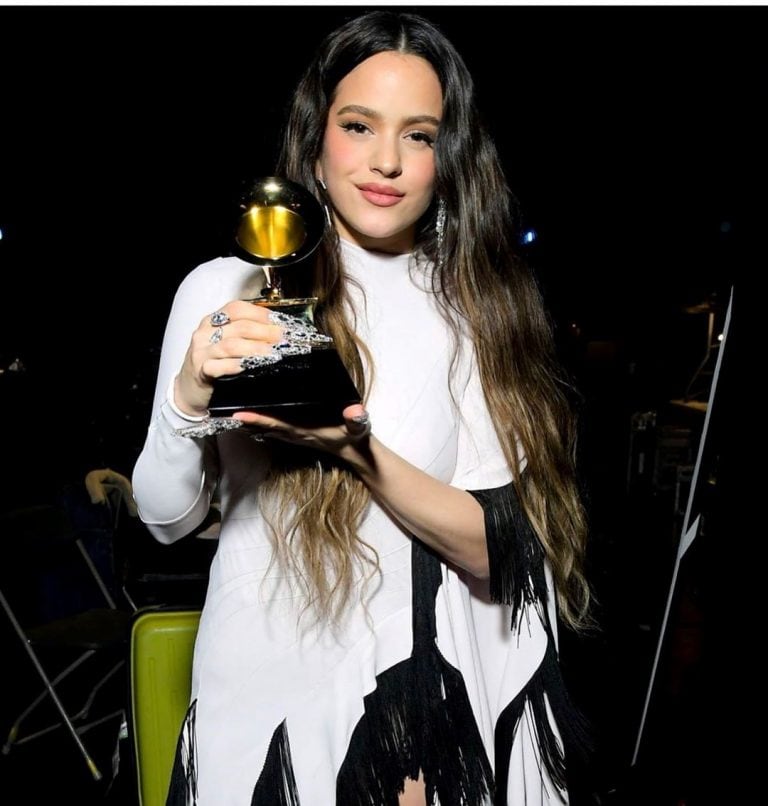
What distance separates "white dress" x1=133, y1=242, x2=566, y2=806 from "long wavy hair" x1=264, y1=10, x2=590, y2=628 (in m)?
0.04

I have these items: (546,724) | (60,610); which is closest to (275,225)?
(546,724)

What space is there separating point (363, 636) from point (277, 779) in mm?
216

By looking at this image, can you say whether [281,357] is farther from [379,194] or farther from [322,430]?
[379,194]

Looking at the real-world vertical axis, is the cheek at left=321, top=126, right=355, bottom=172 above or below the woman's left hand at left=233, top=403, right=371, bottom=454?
above

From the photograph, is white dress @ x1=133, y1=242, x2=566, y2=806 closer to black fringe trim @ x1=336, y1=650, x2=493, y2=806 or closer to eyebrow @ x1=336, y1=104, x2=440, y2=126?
black fringe trim @ x1=336, y1=650, x2=493, y2=806

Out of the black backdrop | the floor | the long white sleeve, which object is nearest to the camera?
the long white sleeve

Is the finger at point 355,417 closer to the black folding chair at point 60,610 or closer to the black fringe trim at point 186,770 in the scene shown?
the black fringe trim at point 186,770

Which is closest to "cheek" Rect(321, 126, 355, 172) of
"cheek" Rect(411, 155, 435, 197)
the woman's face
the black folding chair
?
the woman's face

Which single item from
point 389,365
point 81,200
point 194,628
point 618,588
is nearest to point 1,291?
point 81,200

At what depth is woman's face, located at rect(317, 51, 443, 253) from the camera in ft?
3.82

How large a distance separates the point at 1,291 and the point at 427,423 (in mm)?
5979

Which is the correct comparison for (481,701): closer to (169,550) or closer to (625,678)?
(169,550)

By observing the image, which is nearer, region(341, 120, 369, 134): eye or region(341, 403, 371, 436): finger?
region(341, 403, 371, 436): finger

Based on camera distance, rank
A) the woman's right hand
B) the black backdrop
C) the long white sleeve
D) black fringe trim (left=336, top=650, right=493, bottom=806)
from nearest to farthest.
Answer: the woman's right hand, the long white sleeve, black fringe trim (left=336, top=650, right=493, bottom=806), the black backdrop
